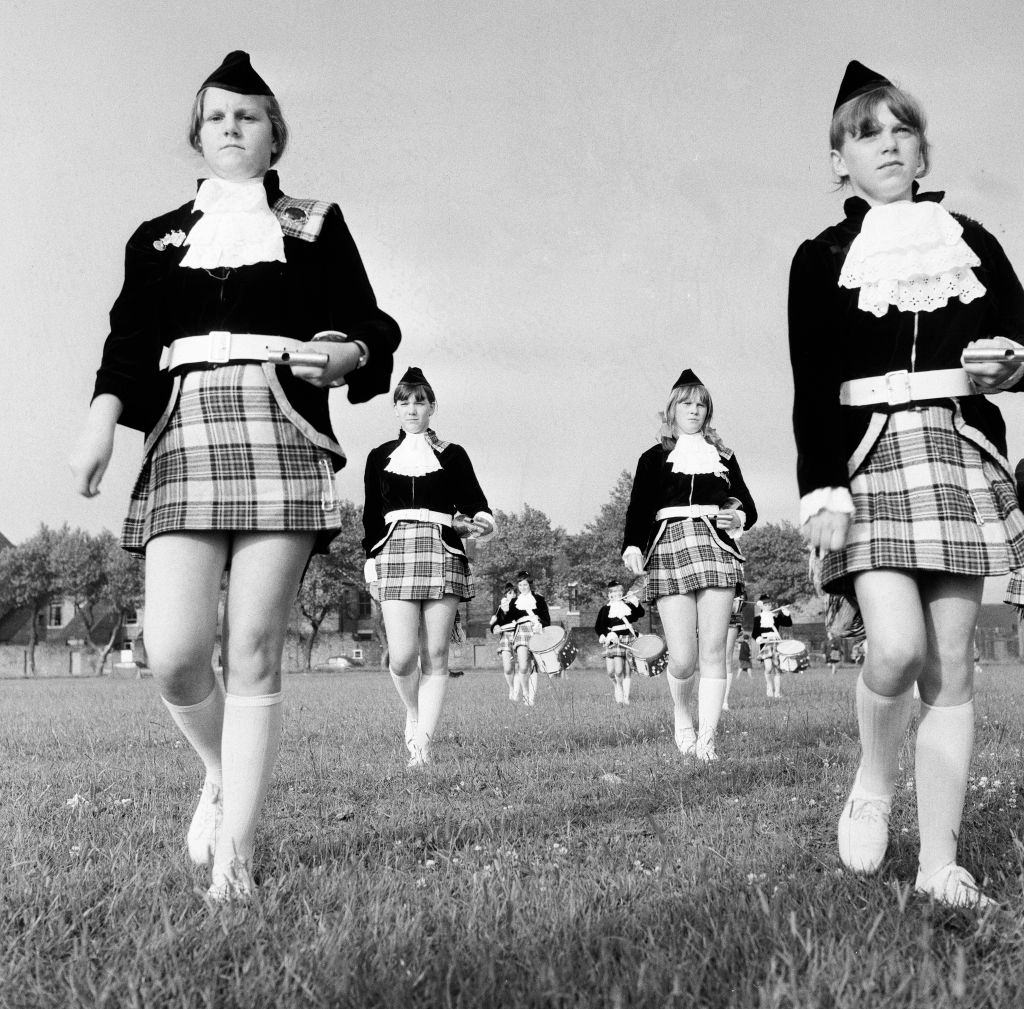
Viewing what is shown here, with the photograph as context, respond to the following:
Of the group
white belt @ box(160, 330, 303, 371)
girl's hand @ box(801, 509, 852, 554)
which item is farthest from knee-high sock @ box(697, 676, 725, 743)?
white belt @ box(160, 330, 303, 371)

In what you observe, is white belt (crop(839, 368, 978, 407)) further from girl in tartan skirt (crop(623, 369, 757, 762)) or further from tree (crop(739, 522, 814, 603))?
tree (crop(739, 522, 814, 603))

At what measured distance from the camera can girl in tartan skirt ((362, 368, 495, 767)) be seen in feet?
25.6

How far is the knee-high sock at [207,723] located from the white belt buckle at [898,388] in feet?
8.17

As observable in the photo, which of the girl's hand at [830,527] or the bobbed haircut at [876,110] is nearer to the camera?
the girl's hand at [830,527]

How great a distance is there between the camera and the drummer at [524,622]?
1848 centimetres

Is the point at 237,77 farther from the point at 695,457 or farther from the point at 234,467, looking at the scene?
the point at 695,457

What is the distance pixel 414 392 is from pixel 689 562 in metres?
2.42

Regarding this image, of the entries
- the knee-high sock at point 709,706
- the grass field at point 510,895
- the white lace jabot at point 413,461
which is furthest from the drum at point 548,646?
the grass field at point 510,895

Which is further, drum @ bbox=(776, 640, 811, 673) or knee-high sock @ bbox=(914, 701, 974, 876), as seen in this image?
drum @ bbox=(776, 640, 811, 673)

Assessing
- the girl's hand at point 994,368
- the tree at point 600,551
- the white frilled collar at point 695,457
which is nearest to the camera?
the girl's hand at point 994,368

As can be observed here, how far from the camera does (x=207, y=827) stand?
12.6 ft

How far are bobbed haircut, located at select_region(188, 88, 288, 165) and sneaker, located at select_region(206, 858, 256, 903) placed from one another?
8.08ft

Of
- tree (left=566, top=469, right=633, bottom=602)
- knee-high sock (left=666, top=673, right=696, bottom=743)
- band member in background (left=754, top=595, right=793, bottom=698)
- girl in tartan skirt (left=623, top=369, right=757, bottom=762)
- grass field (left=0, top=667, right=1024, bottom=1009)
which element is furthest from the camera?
tree (left=566, top=469, right=633, bottom=602)

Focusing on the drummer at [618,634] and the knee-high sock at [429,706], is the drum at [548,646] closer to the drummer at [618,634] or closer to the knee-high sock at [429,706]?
the drummer at [618,634]
